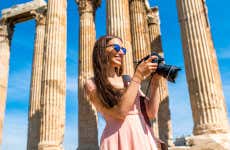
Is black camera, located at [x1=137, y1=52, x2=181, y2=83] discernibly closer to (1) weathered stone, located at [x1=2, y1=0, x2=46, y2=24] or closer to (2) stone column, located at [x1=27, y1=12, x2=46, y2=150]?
(2) stone column, located at [x1=27, y1=12, x2=46, y2=150]

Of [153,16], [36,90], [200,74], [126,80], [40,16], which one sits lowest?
[126,80]

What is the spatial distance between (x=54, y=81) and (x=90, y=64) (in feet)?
16.3

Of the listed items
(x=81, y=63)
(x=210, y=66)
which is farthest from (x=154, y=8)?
(x=210, y=66)

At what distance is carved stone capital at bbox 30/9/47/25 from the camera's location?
114 feet

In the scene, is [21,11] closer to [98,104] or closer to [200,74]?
[200,74]

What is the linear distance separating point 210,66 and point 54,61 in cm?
1444

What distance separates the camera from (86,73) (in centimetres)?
2786

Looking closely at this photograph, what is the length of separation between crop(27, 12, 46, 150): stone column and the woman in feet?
87.6

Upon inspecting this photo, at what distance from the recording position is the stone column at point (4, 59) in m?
34.9

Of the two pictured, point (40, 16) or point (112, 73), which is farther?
point (40, 16)

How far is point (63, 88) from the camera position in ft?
84.2

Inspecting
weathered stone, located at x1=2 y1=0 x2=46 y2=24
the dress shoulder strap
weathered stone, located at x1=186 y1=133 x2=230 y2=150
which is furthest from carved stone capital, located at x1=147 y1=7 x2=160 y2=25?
the dress shoulder strap

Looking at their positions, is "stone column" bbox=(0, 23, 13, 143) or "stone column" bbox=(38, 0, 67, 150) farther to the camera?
"stone column" bbox=(0, 23, 13, 143)

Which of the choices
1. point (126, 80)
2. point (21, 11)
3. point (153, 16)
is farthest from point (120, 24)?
point (21, 11)
